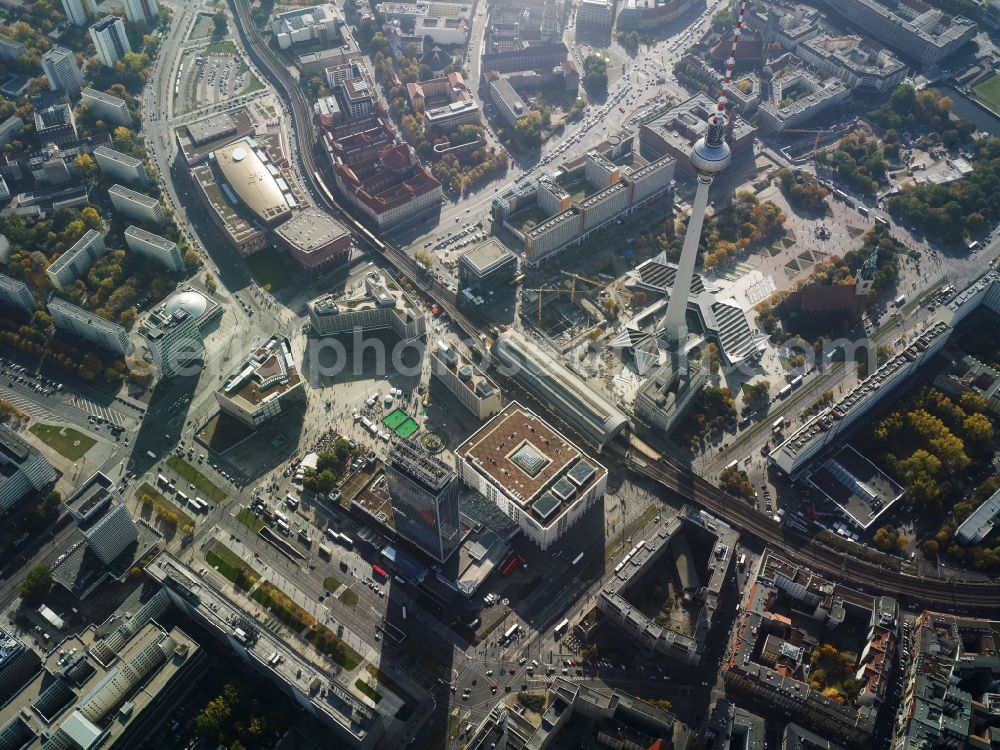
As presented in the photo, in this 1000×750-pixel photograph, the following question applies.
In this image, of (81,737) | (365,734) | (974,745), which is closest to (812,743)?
(974,745)

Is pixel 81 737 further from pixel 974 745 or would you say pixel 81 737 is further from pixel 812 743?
pixel 974 745

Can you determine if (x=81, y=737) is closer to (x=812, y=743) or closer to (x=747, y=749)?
(x=747, y=749)

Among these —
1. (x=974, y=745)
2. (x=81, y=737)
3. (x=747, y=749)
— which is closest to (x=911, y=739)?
(x=974, y=745)

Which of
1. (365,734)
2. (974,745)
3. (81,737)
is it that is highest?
(81,737)

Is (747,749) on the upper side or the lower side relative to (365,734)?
lower

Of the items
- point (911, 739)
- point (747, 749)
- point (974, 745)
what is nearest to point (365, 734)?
point (747, 749)

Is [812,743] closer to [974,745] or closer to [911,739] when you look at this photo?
[911,739]

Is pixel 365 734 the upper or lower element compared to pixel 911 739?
upper
